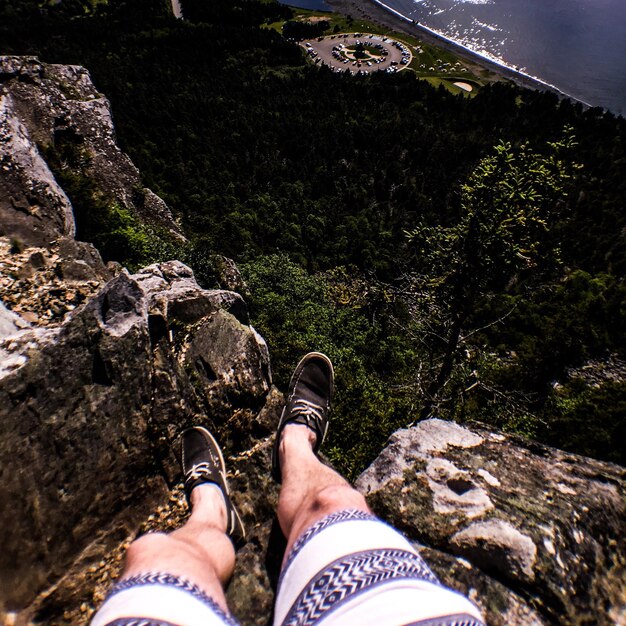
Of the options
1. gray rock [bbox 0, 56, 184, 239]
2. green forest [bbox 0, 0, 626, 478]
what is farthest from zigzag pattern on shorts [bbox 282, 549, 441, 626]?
gray rock [bbox 0, 56, 184, 239]

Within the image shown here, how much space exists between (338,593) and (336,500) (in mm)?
1193

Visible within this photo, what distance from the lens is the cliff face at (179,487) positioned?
3504mm

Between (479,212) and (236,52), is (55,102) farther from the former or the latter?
(236,52)

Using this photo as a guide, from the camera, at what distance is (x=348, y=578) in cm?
220

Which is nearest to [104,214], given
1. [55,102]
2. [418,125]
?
[55,102]

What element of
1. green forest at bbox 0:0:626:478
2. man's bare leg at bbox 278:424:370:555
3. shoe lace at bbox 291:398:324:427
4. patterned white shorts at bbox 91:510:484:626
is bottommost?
green forest at bbox 0:0:626:478

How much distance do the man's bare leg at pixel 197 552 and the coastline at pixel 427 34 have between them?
8285 cm

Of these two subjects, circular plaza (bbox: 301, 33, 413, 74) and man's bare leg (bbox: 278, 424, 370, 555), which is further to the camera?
circular plaza (bbox: 301, 33, 413, 74)

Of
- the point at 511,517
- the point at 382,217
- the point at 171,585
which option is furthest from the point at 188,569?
the point at 382,217

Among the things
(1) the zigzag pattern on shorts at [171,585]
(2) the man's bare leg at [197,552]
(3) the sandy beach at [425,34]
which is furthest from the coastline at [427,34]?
(1) the zigzag pattern on shorts at [171,585]

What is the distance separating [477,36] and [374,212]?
2448 inches

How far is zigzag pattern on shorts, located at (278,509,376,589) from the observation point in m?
2.72

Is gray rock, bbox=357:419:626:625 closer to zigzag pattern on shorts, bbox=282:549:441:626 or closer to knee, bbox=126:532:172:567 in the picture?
zigzag pattern on shorts, bbox=282:549:441:626

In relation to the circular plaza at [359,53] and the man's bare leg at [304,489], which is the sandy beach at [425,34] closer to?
the circular plaza at [359,53]
